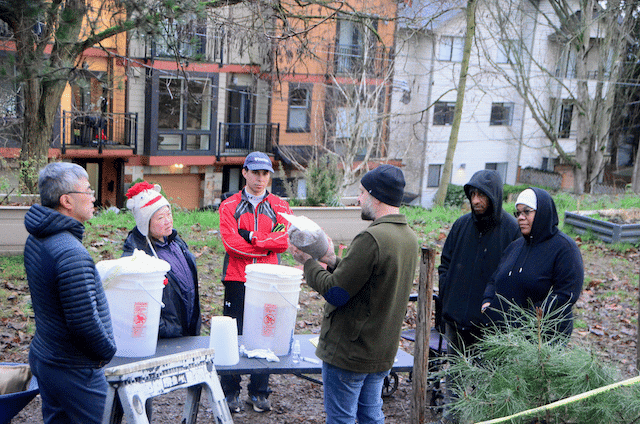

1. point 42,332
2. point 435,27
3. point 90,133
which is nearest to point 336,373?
point 42,332

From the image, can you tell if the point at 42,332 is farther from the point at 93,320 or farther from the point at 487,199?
the point at 487,199

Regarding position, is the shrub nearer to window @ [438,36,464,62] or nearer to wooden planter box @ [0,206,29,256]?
wooden planter box @ [0,206,29,256]

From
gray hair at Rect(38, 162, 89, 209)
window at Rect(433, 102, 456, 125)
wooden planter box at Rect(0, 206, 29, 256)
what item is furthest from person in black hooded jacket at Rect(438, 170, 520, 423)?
window at Rect(433, 102, 456, 125)

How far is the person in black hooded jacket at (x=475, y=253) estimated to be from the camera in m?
4.44

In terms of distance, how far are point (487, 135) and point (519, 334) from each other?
29158 mm

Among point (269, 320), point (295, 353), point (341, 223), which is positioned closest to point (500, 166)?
point (341, 223)

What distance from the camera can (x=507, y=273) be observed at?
4.21 meters

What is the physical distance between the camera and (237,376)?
461cm

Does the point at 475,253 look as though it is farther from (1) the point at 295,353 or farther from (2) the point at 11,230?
(2) the point at 11,230

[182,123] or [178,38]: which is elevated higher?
[178,38]

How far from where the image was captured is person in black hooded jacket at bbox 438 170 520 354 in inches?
175

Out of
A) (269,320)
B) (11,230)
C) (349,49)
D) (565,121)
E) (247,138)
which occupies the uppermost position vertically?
(349,49)

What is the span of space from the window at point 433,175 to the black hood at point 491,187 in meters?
25.4

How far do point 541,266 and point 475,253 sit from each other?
58 cm
